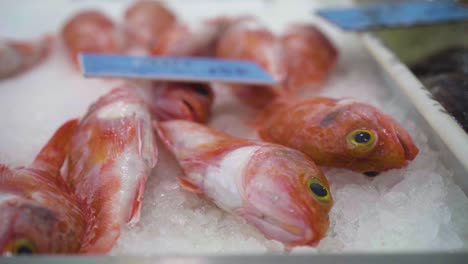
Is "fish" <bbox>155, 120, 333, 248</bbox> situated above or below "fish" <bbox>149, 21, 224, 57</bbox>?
below

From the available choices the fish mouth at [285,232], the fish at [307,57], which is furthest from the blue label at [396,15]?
the fish mouth at [285,232]

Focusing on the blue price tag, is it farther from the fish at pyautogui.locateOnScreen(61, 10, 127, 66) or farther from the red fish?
the fish at pyautogui.locateOnScreen(61, 10, 127, 66)

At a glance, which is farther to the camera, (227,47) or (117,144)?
(227,47)

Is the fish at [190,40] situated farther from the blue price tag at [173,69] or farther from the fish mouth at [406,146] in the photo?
the fish mouth at [406,146]

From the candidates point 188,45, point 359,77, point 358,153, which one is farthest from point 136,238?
point 359,77

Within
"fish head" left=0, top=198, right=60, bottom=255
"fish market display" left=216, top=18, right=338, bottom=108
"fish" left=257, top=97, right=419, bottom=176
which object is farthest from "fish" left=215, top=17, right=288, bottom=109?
"fish head" left=0, top=198, right=60, bottom=255

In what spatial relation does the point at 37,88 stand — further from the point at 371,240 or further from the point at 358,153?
the point at 371,240
